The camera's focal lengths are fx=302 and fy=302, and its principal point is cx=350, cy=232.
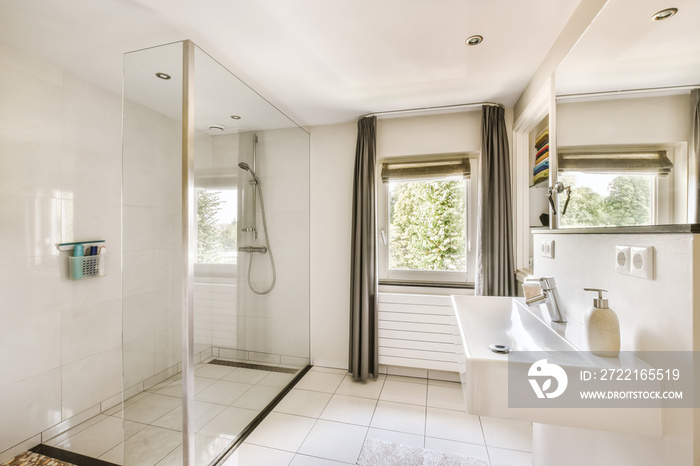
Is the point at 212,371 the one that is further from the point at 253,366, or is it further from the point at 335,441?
the point at 335,441

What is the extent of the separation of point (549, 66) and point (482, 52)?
385mm

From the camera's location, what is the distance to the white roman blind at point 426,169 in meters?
2.72

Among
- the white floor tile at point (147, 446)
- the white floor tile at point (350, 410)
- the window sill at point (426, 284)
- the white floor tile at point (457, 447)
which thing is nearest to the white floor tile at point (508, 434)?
the white floor tile at point (457, 447)

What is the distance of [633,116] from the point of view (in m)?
0.93

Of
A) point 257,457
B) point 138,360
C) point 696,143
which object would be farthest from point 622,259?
point 138,360

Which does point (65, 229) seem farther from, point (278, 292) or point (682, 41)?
point (682, 41)

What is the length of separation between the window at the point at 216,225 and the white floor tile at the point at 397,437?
1425mm

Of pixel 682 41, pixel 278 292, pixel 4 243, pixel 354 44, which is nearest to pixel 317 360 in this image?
pixel 278 292

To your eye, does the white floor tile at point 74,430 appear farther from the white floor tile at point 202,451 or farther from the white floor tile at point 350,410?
the white floor tile at point 350,410

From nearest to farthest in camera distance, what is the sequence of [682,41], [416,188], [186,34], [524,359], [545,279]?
[682,41], [524,359], [545,279], [186,34], [416,188]

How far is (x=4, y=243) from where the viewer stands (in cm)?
169

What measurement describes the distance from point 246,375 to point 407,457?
3.63ft

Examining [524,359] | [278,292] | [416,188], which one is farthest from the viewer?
[416,188]

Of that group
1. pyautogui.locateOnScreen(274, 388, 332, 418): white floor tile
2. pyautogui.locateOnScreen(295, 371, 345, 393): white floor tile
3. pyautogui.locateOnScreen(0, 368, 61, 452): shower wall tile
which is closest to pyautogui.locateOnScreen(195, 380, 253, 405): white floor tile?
pyautogui.locateOnScreen(274, 388, 332, 418): white floor tile
